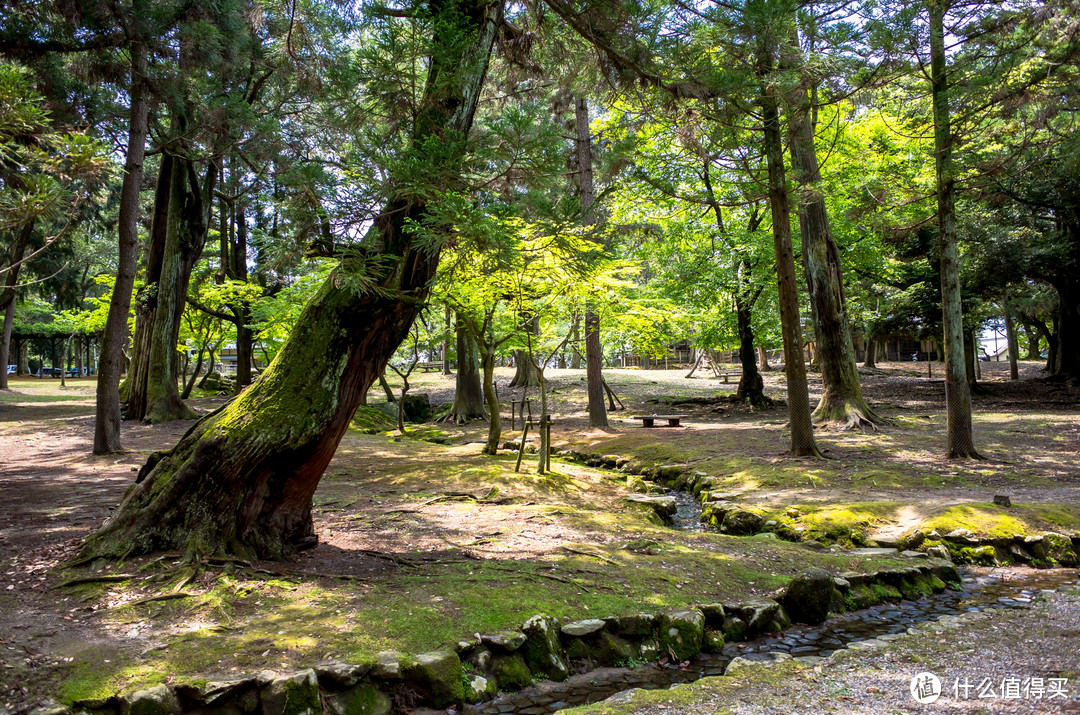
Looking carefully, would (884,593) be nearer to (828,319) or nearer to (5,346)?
(828,319)

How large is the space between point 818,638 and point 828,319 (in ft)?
30.1

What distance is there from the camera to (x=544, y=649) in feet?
13.2

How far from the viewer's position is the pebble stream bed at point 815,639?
12.3ft

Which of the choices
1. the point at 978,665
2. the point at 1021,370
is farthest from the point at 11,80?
the point at 1021,370

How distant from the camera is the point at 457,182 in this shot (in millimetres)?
5023

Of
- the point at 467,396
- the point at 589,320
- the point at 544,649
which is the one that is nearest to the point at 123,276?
the point at 589,320

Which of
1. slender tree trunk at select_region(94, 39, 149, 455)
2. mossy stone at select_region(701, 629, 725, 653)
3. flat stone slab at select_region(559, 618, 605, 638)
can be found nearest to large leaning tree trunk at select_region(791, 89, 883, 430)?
mossy stone at select_region(701, 629, 725, 653)

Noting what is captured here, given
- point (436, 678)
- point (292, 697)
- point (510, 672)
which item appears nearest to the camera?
point (292, 697)

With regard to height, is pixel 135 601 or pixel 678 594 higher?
pixel 135 601

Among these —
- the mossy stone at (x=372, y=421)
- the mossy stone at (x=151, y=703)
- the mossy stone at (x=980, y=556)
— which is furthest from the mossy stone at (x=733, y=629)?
the mossy stone at (x=372, y=421)

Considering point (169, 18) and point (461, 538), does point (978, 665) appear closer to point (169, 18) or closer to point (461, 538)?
point (461, 538)

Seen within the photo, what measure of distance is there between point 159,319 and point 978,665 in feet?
50.5

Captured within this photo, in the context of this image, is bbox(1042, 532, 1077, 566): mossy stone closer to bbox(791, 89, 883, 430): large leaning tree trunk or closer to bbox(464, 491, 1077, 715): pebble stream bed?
bbox(464, 491, 1077, 715): pebble stream bed

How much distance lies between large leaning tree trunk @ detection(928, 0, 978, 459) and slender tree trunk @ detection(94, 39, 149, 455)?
11482 millimetres
